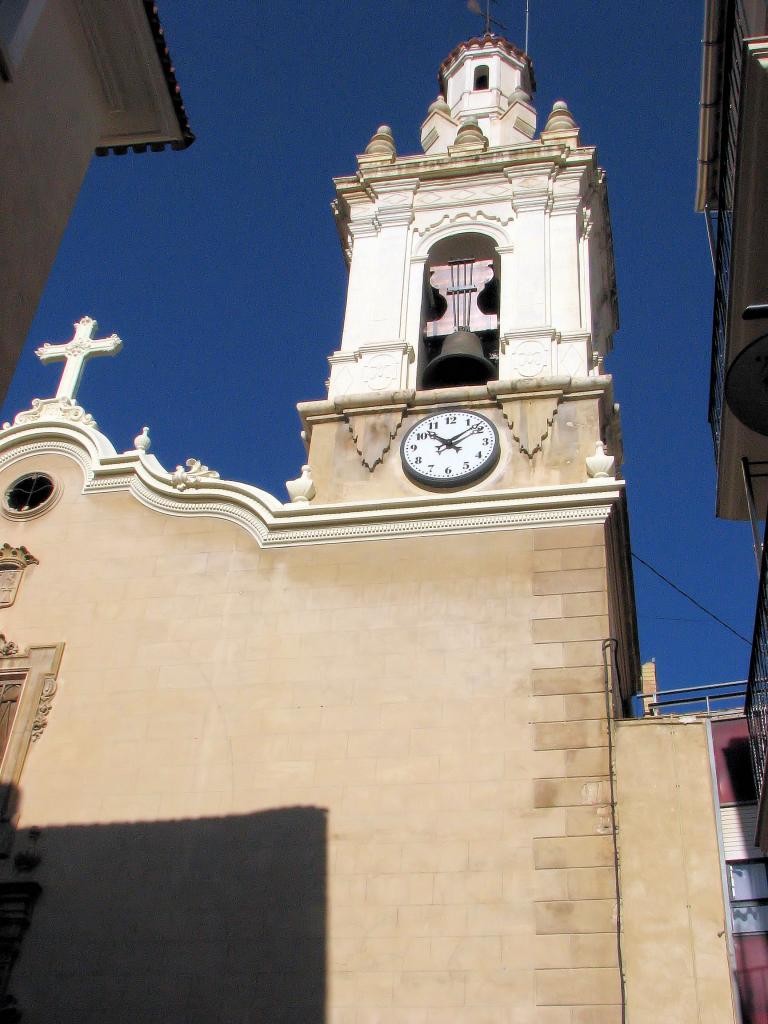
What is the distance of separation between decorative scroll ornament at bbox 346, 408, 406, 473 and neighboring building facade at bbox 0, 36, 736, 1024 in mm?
44

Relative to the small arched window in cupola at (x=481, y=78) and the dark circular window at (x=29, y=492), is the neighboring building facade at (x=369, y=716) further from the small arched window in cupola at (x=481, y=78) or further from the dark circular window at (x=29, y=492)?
the small arched window in cupola at (x=481, y=78)

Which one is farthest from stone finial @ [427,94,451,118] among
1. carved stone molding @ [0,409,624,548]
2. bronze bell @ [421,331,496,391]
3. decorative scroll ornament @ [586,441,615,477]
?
decorative scroll ornament @ [586,441,615,477]

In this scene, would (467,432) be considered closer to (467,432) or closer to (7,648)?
(467,432)

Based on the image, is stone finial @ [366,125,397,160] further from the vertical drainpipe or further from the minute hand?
the vertical drainpipe

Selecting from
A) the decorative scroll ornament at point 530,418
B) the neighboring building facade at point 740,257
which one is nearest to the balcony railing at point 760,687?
the neighboring building facade at point 740,257

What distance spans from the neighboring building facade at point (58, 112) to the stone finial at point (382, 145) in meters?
8.99

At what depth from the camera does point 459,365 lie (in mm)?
15570

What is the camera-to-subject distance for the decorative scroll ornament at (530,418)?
1396 centimetres

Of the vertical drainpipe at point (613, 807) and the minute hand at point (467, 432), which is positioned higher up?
the minute hand at point (467, 432)

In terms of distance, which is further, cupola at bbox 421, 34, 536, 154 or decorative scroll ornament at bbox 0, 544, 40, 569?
cupola at bbox 421, 34, 536, 154

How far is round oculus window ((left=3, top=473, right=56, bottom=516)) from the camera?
14.6 meters

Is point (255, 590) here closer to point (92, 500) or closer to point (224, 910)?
point (92, 500)

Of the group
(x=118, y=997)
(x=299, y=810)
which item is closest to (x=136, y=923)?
(x=118, y=997)

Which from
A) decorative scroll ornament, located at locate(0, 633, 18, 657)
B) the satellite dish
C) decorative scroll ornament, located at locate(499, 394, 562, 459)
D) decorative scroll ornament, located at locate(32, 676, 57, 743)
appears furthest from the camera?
decorative scroll ornament, located at locate(499, 394, 562, 459)
